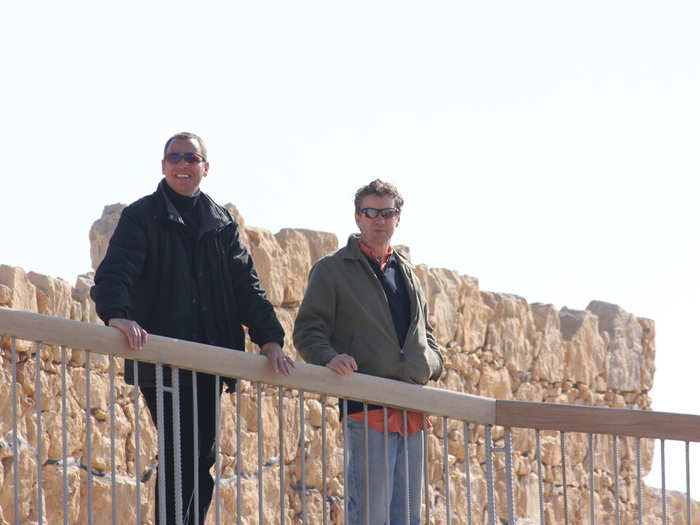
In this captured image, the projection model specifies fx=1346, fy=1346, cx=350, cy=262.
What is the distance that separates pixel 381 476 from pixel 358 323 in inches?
23.1

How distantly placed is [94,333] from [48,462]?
2.70 m

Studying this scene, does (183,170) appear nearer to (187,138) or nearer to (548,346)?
(187,138)

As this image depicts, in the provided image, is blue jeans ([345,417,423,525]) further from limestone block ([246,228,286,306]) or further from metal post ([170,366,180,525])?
limestone block ([246,228,286,306])

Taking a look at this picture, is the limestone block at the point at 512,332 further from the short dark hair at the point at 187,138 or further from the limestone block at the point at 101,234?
the short dark hair at the point at 187,138

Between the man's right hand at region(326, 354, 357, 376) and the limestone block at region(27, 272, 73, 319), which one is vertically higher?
the limestone block at region(27, 272, 73, 319)

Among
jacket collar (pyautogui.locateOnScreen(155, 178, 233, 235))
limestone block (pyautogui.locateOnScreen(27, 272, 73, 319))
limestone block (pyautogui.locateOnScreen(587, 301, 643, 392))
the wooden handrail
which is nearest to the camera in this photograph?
the wooden handrail

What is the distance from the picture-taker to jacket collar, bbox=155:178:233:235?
479 centimetres

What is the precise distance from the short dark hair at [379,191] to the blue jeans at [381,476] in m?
0.84

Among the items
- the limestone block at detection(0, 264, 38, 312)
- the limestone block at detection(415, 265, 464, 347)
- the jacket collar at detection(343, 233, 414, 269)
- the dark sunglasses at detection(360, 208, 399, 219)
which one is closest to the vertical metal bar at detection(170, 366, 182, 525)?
the jacket collar at detection(343, 233, 414, 269)

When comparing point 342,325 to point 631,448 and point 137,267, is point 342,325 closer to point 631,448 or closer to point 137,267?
point 137,267

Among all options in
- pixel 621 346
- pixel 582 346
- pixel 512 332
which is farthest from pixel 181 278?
pixel 621 346

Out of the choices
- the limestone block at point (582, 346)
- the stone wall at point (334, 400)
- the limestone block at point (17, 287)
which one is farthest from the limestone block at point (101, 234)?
the limestone block at point (582, 346)

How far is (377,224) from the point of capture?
512cm

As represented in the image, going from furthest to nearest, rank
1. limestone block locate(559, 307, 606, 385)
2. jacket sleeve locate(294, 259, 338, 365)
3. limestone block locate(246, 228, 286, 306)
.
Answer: limestone block locate(559, 307, 606, 385)
limestone block locate(246, 228, 286, 306)
jacket sleeve locate(294, 259, 338, 365)
